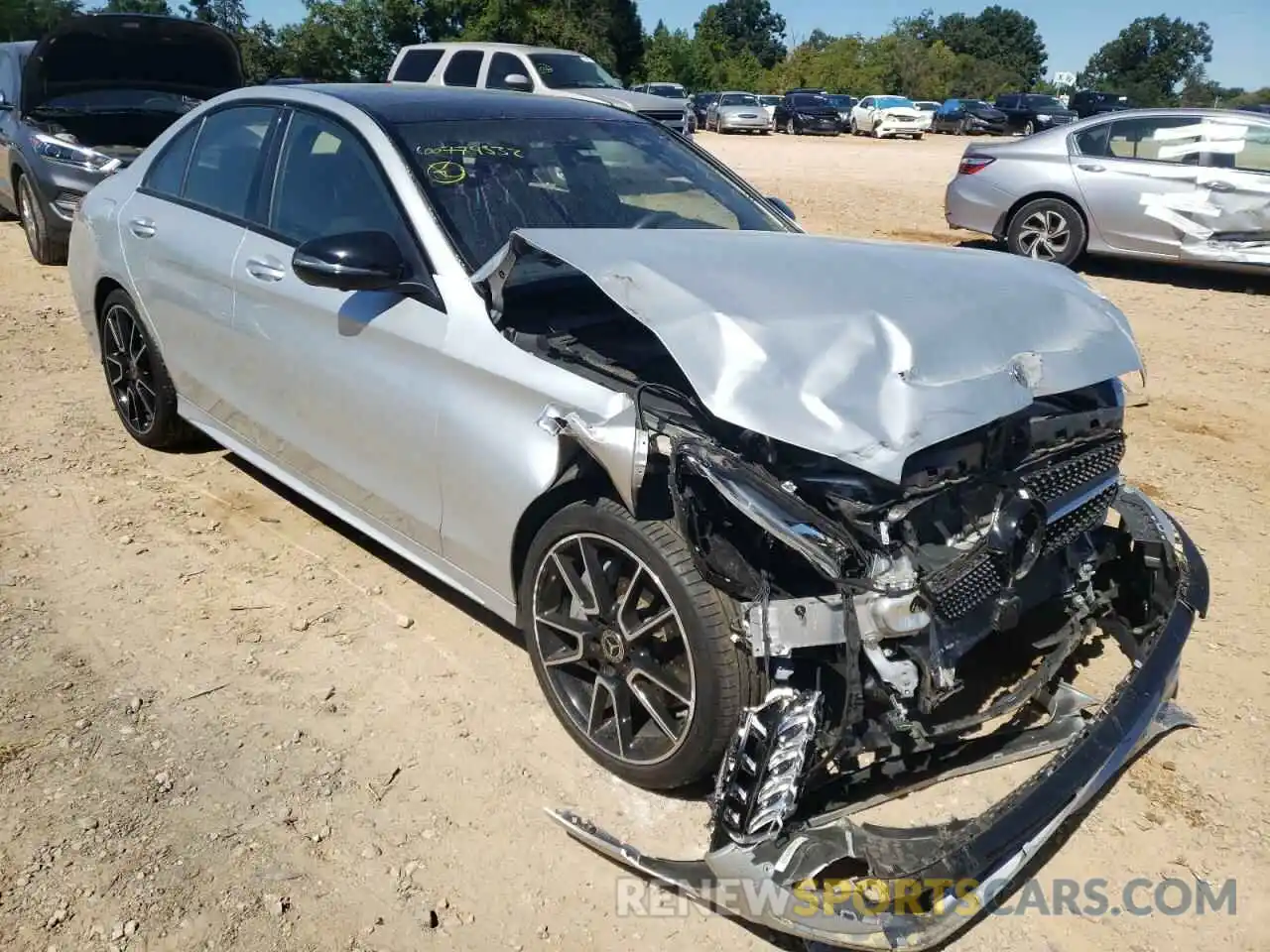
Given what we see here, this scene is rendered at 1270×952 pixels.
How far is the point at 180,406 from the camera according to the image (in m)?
4.78

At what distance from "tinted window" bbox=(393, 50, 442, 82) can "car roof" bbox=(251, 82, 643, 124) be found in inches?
524

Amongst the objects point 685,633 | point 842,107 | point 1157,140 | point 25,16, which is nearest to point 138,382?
point 685,633

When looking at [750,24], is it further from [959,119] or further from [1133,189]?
[1133,189]

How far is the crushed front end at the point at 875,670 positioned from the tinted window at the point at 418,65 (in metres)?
15.6

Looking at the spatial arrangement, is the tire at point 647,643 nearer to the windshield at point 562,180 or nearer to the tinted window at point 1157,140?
the windshield at point 562,180

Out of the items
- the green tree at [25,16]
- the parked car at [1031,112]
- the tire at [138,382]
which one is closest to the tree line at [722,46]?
the green tree at [25,16]

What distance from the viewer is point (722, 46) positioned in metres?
76.4

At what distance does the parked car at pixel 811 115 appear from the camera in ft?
126

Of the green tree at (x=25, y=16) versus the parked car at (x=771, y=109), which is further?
the green tree at (x=25, y=16)

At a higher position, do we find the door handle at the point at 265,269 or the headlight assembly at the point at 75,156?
the door handle at the point at 265,269

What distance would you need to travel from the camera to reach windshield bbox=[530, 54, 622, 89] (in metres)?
16.2

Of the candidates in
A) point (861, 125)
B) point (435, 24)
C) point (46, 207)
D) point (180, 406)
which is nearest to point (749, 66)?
point (435, 24)

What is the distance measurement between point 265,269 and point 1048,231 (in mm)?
8110

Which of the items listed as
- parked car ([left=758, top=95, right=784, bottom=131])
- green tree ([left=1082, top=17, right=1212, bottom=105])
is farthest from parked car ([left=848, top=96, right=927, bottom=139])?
green tree ([left=1082, top=17, right=1212, bottom=105])
